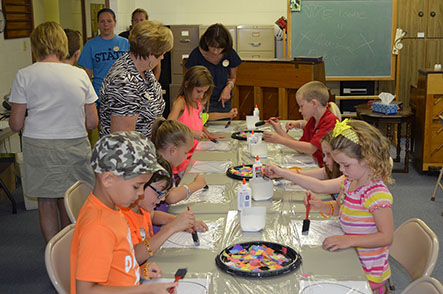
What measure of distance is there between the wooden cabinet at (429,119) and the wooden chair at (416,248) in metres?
3.61

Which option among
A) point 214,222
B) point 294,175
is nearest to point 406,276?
point 294,175

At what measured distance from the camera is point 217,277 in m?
1.77

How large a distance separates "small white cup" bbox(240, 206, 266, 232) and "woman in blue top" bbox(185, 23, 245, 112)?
2426 millimetres

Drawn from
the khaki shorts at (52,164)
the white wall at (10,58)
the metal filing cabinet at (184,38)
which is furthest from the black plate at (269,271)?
the metal filing cabinet at (184,38)

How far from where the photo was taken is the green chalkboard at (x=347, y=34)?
23.2 feet

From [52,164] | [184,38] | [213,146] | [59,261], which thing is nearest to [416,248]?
[59,261]

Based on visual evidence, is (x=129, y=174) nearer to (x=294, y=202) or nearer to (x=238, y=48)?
(x=294, y=202)

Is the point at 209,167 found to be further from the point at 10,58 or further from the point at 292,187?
the point at 10,58

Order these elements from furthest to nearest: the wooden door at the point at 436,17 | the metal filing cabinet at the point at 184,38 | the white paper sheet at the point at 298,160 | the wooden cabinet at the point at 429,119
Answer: the metal filing cabinet at the point at 184,38
the wooden door at the point at 436,17
the wooden cabinet at the point at 429,119
the white paper sheet at the point at 298,160

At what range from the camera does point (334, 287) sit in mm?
1695

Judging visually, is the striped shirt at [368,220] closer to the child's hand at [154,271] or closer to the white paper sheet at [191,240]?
the white paper sheet at [191,240]

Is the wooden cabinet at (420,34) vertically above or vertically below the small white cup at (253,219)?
above

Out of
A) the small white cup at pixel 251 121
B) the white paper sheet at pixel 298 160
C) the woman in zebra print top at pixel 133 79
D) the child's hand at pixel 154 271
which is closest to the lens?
the child's hand at pixel 154 271

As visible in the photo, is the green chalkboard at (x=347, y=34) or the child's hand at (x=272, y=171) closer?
the child's hand at (x=272, y=171)
